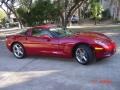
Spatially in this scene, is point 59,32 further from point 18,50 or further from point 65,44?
point 18,50

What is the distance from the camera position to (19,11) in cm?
2897

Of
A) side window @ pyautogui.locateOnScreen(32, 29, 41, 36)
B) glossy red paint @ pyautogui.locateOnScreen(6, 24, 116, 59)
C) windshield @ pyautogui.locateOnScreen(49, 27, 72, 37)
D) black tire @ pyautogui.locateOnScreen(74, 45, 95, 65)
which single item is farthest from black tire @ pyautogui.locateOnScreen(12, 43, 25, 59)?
black tire @ pyautogui.locateOnScreen(74, 45, 95, 65)

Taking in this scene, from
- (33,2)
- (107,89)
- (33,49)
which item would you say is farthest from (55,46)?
(33,2)

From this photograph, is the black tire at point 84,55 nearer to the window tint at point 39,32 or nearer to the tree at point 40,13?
the window tint at point 39,32

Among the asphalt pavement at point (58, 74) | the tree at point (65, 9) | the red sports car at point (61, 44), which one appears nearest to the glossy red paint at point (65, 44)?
the red sports car at point (61, 44)

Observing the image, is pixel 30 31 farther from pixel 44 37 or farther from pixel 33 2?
pixel 33 2

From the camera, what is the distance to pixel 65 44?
354 inches

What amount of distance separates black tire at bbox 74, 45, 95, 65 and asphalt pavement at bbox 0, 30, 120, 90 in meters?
0.18

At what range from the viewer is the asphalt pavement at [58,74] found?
663 cm

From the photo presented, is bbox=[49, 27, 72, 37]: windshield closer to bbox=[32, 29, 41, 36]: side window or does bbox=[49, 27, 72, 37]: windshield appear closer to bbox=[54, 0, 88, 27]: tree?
bbox=[32, 29, 41, 36]: side window

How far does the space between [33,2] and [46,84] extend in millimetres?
21234

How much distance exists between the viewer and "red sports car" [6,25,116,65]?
8516 mm

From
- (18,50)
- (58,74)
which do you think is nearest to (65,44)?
(58,74)

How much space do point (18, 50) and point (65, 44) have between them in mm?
2350
